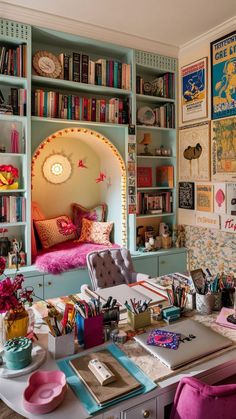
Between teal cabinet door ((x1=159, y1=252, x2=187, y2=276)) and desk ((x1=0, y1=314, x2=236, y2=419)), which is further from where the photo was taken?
teal cabinet door ((x1=159, y1=252, x2=187, y2=276))

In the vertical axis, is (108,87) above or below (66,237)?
above

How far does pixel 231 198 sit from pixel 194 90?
1.27 meters

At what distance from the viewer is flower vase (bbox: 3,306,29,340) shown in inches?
50.2

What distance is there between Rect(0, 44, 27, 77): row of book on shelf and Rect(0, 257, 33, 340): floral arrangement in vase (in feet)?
6.60

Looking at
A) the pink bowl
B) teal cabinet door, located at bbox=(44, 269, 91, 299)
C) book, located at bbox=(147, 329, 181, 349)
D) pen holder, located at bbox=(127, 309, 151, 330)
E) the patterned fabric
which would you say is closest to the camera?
the pink bowl

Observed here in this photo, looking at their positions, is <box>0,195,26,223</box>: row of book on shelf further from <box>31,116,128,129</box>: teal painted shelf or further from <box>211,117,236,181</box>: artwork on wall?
<box>211,117,236,181</box>: artwork on wall

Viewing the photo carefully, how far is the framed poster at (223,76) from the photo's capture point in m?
2.85

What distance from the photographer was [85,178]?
375 centimetres

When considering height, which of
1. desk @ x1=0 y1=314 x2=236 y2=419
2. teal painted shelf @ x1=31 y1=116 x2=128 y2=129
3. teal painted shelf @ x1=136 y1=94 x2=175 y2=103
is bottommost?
desk @ x1=0 y1=314 x2=236 y2=419

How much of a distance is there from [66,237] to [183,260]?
4.42ft

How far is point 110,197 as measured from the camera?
360 centimetres

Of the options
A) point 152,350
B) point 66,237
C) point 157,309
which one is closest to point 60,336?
point 152,350

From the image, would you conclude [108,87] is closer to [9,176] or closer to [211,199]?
[9,176]

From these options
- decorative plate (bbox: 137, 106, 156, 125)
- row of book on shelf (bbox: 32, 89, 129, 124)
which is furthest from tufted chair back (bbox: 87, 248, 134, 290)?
decorative plate (bbox: 137, 106, 156, 125)
